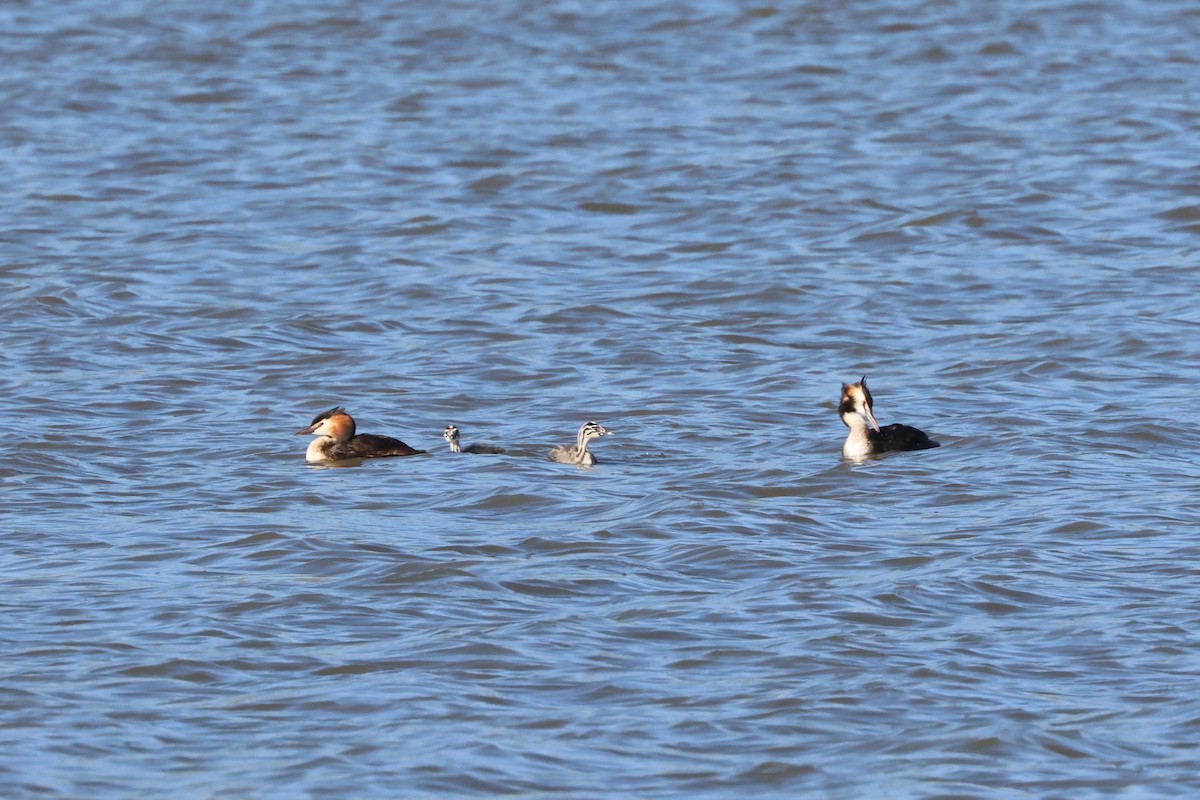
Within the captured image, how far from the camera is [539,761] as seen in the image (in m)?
6.84

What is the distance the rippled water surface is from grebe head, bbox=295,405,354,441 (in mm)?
243

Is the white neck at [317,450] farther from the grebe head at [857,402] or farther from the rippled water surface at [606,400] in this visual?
the grebe head at [857,402]

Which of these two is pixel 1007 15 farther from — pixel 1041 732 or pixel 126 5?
pixel 1041 732

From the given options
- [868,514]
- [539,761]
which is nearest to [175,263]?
[868,514]

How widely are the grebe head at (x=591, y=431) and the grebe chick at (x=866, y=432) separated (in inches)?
55.1

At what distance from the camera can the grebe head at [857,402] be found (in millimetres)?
11484

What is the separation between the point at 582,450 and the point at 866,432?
1.62m

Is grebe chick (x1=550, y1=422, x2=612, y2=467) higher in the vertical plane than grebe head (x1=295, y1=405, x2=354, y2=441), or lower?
lower

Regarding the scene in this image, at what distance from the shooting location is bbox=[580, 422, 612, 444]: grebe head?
1127cm

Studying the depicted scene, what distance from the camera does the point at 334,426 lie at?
38.2 ft

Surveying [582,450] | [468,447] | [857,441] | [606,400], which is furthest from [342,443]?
[857,441]

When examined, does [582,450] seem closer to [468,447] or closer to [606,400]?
[468,447]

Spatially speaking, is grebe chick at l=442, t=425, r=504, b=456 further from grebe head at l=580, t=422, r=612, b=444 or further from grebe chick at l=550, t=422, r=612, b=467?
grebe head at l=580, t=422, r=612, b=444

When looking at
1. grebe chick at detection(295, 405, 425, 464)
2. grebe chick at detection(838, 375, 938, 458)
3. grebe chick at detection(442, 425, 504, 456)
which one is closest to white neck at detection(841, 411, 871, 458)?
grebe chick at detection(838, 375, 938, 458)
